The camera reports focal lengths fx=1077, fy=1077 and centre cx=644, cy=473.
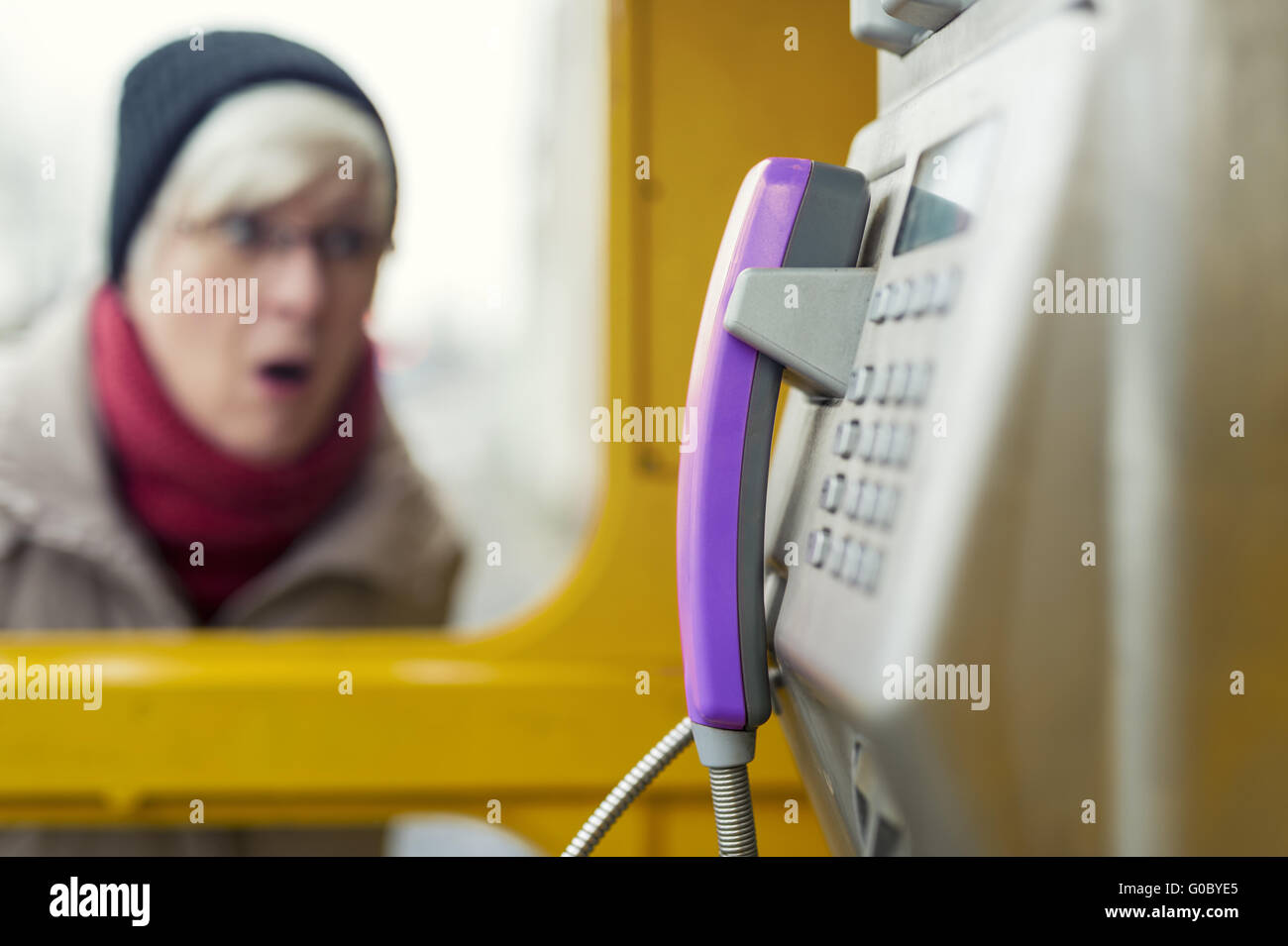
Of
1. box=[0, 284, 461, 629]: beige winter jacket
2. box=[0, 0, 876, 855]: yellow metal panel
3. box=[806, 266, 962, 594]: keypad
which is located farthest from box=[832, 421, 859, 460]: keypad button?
box=[0, 284, 461, 629]: beige winter jacket

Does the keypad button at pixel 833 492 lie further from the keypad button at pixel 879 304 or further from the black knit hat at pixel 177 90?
the black knit hat at pixel 177 90

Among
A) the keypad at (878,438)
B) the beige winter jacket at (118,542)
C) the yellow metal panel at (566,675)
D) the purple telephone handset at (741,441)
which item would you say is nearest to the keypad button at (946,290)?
the keypad at (878,438)

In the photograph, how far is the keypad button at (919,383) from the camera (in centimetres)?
35

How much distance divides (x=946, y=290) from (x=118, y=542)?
3.37ft

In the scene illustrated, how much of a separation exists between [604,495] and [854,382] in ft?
2.24

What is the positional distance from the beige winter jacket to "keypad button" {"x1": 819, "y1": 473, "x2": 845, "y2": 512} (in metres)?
0.80

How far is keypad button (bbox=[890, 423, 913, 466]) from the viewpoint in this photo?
353 millimetres

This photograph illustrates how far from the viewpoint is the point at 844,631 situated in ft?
1.20

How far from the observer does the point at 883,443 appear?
375 mm

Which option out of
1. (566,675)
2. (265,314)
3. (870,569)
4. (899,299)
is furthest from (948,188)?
(265,314)

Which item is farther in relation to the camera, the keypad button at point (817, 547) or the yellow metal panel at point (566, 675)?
the yellow metal panel at point (566, 675)

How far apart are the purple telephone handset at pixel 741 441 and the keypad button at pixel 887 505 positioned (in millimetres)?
105

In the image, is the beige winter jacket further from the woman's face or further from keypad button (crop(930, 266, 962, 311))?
keypad button (crop(930, 266, 962, 311))
